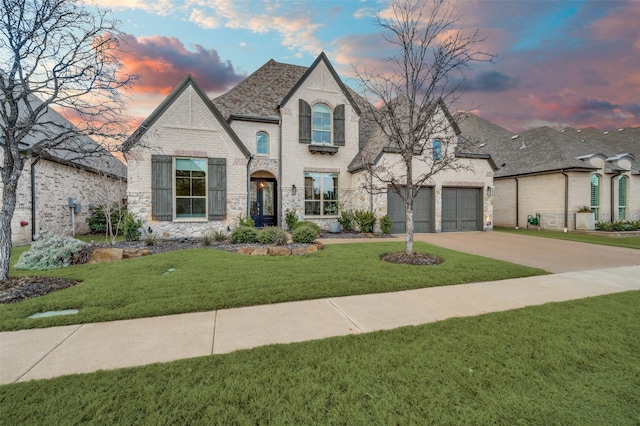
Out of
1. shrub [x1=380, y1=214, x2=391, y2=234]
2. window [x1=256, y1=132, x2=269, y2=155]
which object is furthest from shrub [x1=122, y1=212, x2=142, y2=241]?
shrub [x1=380, y1=214, x2=391, y2=234]

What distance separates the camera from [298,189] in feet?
49.4

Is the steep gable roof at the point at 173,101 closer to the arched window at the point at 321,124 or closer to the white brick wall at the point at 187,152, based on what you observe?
the white brick wall at the point at 187,152

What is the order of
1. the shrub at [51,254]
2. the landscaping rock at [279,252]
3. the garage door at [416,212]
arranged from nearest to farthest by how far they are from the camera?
1. the shrub at [51,254]
2. the landscaping rock at [279,252]
3. the garage door at [416,212]

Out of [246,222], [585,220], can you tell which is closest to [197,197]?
[246,222]

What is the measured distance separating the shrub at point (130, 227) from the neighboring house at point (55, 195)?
3.86 feet

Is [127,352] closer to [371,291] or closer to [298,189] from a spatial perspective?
[371,291]

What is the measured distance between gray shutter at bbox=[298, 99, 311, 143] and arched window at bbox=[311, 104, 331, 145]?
316 mm

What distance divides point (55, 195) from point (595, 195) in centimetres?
3083

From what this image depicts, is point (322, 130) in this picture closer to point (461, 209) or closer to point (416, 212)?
point (416, 212)

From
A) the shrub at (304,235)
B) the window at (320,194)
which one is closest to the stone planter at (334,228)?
the window at (320,194)

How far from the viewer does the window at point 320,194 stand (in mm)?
15398

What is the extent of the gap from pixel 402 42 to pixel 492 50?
3153mm

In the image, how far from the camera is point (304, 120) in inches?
591

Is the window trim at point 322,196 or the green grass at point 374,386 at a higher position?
the window trim at point 322,196
